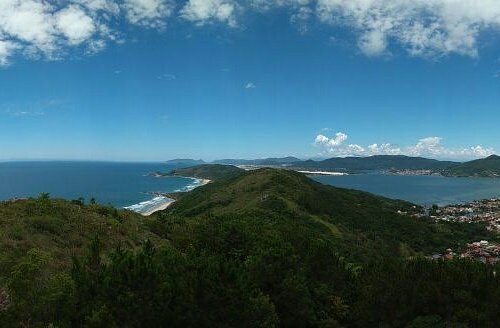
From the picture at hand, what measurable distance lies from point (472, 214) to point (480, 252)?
7743 cm

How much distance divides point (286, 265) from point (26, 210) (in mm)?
24641

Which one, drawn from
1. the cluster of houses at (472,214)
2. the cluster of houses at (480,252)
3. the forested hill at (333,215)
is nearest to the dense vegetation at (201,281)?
the forested hill at (333,215)

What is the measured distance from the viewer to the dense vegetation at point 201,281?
2200cm

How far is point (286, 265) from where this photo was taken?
34.7 metres

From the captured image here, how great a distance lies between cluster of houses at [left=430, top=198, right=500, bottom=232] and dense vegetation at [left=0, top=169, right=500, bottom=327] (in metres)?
128

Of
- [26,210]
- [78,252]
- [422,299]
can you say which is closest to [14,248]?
[78,252]

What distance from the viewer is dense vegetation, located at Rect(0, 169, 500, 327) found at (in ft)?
72.2

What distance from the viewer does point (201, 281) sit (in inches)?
1013

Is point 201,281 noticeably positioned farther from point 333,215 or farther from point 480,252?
point 480,252

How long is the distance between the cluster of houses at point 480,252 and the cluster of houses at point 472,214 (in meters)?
31.0

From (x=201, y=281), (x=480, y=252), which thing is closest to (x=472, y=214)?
(x=480, y=252)

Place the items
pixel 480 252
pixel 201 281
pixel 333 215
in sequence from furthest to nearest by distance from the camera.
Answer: pixel 333 215, pixel 480 252, pixel 201 281

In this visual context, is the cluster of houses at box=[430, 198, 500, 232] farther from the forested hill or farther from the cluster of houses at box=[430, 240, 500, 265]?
the cluster of houses at box=[430, 240, 500, 265]

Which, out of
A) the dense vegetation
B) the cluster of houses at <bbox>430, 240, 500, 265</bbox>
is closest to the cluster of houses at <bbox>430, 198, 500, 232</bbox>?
the cluster of houses at <bbox>430, 240, 500, 265</bbox>
